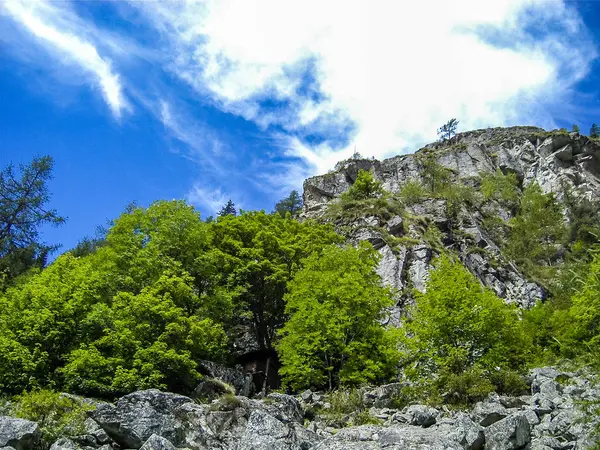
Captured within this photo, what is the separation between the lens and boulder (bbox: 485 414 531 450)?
13.2 m

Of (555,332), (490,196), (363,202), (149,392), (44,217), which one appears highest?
(490,196)

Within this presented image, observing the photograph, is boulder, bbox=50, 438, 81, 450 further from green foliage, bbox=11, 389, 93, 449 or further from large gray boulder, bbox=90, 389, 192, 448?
large gray boulder, bbox=90, 389, 192, 448

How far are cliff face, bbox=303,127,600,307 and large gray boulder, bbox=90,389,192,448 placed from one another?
25637 millimetres

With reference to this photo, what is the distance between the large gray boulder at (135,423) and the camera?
14.6 metres

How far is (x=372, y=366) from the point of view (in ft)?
83.3

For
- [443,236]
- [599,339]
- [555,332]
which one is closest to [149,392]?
[599,339]

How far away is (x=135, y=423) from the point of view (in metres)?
14.7

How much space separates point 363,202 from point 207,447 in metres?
42.6

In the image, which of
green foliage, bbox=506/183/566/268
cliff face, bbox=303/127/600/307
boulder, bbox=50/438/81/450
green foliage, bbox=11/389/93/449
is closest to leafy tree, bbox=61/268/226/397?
green foliage, bbox=11/389/93/449

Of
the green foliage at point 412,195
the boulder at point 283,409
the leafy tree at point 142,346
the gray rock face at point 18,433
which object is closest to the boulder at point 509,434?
the boulder at point 283,409

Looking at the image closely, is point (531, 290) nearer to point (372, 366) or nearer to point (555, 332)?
point (555, 332)

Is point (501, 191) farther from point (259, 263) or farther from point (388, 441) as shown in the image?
point (388, 441)

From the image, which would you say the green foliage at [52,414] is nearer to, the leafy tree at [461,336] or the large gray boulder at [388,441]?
the large gray boulder at [388,441]

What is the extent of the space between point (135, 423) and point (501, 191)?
8374cm
